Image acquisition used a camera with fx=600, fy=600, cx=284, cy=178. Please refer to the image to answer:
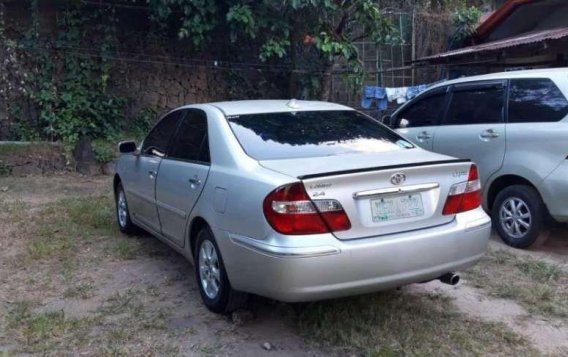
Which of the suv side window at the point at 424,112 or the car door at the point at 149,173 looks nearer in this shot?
the car door at the point at 149,173

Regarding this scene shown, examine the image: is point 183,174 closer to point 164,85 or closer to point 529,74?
point 529,74

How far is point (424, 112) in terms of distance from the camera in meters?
7.19

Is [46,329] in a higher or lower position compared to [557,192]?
lower

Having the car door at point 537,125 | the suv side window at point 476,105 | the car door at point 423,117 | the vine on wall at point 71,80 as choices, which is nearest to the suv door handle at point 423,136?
the car door at point 423,117

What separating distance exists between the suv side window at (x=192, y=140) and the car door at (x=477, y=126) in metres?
3.08

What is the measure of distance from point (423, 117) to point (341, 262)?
163 inches

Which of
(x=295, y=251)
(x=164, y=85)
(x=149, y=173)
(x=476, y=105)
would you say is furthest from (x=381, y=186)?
(x=164, y=85)

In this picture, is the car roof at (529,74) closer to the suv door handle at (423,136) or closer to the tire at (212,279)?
the suv door handle at (423,136)

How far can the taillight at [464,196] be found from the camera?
3932 millimetres

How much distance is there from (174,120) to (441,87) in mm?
3266

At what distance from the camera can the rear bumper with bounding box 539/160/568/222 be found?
17.7ft

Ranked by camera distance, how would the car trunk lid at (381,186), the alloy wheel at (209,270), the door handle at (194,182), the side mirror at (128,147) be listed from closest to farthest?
the car trunk lid at (381,186)
the alloy wheel at (209,270)
the door handle at (194,182)
the side mirror at (128,147)

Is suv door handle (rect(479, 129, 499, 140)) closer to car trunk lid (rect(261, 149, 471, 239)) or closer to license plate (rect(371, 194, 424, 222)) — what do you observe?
car trunk lid (rect(261, 149, 471, 239))

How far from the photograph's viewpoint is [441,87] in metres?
6.96
